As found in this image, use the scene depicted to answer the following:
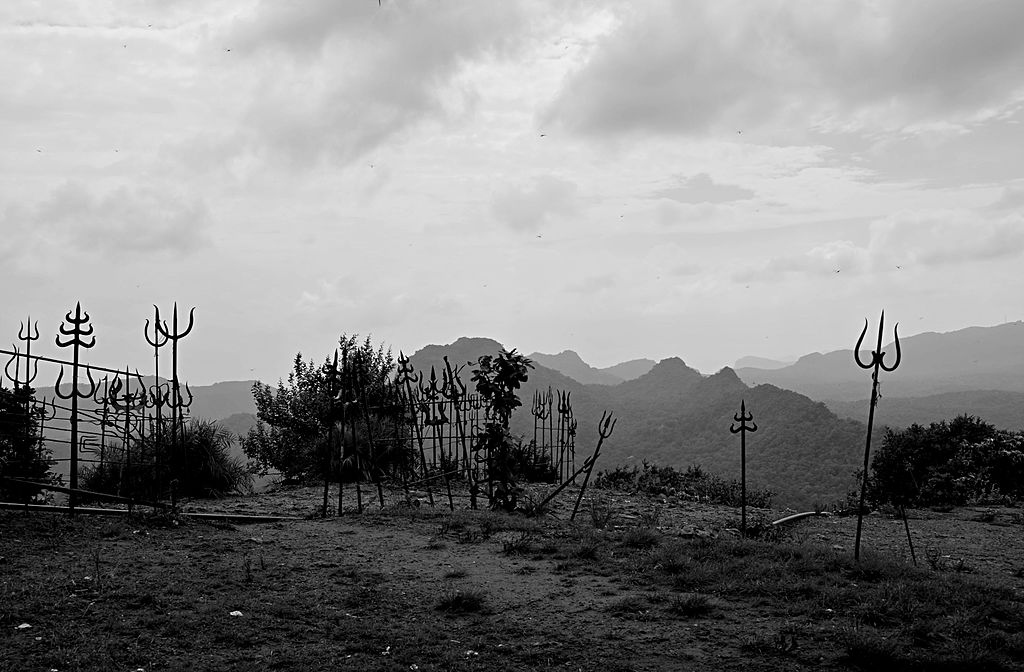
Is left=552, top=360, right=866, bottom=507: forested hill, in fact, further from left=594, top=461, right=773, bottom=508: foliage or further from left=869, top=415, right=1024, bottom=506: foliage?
left=594, top=461, right=773, bottom=508: foliage

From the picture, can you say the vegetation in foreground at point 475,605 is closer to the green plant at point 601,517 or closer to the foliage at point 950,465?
the green plant at point 601,517

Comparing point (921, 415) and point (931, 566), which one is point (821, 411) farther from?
point (931, 566)

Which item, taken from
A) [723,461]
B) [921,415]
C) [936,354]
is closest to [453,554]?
[723,461]

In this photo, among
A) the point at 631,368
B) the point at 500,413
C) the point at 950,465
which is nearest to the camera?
the point at 500,413

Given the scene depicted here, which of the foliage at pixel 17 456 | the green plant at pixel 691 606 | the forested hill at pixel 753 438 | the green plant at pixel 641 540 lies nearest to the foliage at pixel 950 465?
the forested hill at pixel 753 438

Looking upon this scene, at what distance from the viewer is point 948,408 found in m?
51.4

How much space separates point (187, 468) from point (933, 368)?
108 metres

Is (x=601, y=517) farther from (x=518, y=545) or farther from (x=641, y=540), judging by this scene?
(x=518, y=545)

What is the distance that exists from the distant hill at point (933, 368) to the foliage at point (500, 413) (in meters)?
71.2

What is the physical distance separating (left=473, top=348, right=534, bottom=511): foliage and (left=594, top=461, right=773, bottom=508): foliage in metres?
4.33

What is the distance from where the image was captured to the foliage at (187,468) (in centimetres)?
1268

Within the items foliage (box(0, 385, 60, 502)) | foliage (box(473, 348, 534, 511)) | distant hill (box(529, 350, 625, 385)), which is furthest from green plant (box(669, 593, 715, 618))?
distant hill (box(529, 350, 625, 385))

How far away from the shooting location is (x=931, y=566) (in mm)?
7836

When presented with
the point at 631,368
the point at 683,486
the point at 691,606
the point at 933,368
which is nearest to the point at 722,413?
the point at 683,486
